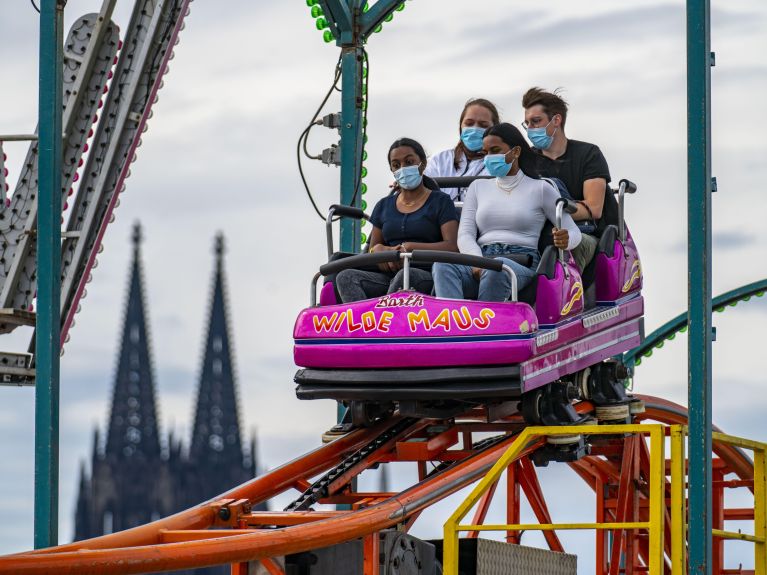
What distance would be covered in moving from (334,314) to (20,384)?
2832 mm

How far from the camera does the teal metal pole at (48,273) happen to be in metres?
11.6

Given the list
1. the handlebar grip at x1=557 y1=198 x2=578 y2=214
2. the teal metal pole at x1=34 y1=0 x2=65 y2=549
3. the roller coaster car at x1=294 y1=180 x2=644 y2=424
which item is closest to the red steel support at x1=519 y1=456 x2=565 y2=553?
the roller coaster car at x1=294 y1=180 x2=644 y2=424

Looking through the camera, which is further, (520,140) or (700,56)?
(520,140)

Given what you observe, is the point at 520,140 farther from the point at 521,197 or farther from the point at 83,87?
the point at 83,87

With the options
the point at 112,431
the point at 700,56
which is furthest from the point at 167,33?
the point at 112,431

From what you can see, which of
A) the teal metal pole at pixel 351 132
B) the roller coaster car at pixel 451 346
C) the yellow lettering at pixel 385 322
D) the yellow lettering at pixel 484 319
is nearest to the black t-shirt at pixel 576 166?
the roller coaster car at pixel 451 346

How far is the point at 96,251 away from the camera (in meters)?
13.6

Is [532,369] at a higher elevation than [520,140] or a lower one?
lower

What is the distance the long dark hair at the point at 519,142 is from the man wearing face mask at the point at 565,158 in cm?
61

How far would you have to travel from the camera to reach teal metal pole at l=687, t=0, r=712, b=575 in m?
10.4

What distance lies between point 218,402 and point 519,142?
109 meters

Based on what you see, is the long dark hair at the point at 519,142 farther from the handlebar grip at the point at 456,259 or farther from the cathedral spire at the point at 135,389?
the cathedral spire at the point at 135,389

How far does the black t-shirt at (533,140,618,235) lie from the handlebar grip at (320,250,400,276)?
1648mm

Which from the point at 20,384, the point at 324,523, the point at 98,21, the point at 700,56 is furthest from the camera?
the point at 98,21
